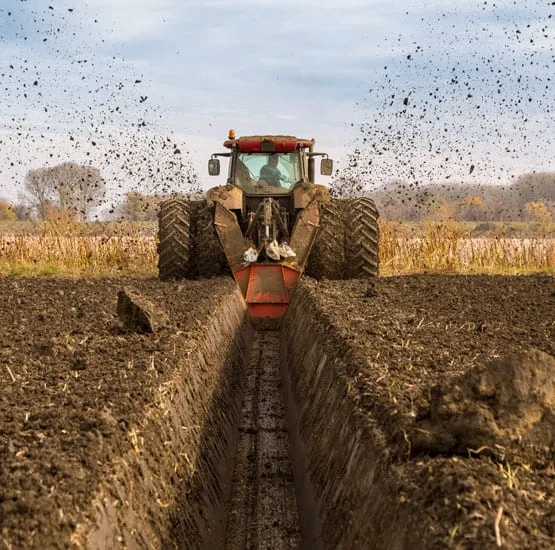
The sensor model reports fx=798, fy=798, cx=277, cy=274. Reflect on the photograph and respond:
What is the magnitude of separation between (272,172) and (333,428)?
296 inches

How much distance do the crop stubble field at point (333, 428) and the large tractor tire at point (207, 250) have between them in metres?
4.31

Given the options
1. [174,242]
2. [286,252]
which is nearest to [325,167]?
[286,252]

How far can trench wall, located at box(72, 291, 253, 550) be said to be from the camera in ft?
10.4

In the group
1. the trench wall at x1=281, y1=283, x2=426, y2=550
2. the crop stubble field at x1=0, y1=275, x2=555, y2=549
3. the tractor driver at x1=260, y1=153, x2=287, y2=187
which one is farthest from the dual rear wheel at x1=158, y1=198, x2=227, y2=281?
the trench wall at x1=281, y1=283, x2=426, y2=550

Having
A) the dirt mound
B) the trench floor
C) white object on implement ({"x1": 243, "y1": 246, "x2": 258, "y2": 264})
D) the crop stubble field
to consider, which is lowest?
the trench floor

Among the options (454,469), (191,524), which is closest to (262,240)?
(191,524)

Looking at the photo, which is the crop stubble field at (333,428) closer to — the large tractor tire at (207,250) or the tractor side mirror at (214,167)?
the large tractor tire at (207,250)

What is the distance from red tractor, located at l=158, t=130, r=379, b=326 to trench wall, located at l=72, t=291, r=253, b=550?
3371 millimetres

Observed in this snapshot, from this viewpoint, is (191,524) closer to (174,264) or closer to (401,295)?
(401,295)

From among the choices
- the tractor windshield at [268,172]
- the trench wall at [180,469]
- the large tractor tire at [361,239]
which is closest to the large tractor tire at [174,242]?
the tractor windshield at [268,172]

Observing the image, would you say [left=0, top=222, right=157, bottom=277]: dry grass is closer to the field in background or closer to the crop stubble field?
the field in background

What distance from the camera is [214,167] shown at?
11812 mm

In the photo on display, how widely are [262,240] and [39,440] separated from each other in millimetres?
7025

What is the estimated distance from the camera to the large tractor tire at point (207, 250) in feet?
37.5
